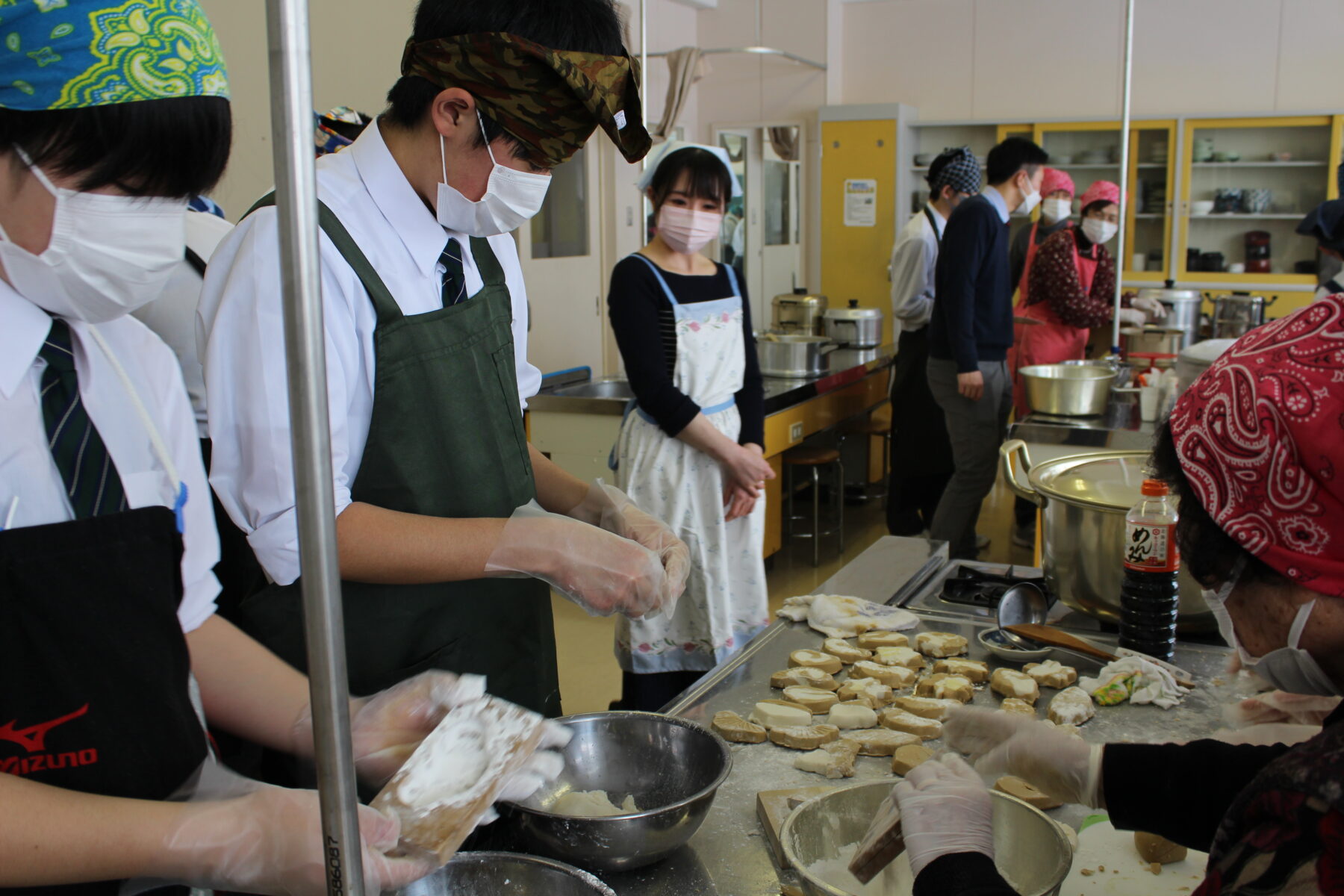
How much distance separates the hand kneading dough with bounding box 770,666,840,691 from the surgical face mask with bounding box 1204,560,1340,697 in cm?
69

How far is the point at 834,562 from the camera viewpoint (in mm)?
5215

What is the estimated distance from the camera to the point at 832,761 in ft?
4.62

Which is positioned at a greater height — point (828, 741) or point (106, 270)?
point (106, 270)

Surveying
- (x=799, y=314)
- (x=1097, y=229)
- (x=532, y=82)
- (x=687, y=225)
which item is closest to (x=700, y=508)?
(x=687, y=225)

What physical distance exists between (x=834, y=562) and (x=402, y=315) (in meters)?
4.09

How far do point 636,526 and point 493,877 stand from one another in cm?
67

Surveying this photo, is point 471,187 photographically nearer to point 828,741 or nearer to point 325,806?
point 828,741

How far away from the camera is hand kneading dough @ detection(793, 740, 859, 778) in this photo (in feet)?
4.58

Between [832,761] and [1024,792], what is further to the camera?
[832,761]

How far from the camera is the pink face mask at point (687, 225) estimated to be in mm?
2867

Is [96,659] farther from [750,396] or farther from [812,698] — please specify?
[750,396]

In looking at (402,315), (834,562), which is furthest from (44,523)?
(834,562)

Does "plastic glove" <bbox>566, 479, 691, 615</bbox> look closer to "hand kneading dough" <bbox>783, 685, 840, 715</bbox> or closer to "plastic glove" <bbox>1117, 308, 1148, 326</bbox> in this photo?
"hand kneading dough" <bbox>783, 685, 840, 715</bbox>

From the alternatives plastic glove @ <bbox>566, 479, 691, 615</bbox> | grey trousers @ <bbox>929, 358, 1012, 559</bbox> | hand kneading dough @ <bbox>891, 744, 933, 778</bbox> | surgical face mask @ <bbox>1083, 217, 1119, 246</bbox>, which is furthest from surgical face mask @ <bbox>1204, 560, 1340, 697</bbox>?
surgical face mask @ <bbox>1083, 217, 1119, 246</bbox>
